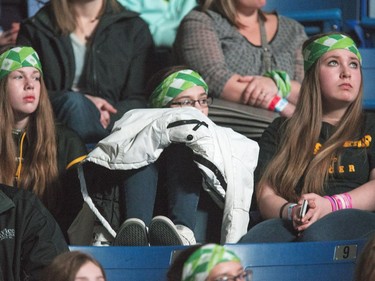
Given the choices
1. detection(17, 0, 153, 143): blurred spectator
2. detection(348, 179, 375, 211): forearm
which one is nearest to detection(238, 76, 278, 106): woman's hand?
detection(17, 0, 153, 143): blurred spectator

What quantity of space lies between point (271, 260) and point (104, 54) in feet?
6.86

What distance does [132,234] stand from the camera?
13.5 ft

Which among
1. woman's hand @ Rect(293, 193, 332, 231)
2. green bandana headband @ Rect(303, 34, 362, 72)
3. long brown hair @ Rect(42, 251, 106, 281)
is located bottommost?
woman's hand @ Rect(293, 193, 332, 231)

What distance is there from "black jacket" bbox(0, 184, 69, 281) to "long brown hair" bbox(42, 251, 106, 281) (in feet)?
1.56

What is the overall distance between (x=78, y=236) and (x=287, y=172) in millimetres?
849

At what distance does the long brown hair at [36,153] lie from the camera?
4.64 m

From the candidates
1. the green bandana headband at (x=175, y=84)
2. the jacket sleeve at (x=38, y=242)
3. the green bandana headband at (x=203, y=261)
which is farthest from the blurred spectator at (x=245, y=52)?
the green bandana headband at (x=203, y=261)

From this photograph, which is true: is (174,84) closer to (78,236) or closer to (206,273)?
(78,236)

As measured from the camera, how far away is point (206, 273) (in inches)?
117

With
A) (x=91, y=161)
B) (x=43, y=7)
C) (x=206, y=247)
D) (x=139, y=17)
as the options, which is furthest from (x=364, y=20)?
(x=206, y=247)

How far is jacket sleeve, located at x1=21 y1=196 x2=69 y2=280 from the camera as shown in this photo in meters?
3.95

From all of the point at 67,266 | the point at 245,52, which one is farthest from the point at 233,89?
the point at 67,266

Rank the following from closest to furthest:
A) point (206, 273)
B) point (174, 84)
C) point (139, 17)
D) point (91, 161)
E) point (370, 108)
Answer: point (206, 273) < point (91, 161) < point (174, 84) < point (370, 108) < point (139, 17)

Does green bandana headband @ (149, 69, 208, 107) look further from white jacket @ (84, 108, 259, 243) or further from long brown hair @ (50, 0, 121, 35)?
long brown hair @ (50, 0, 121, 35)
